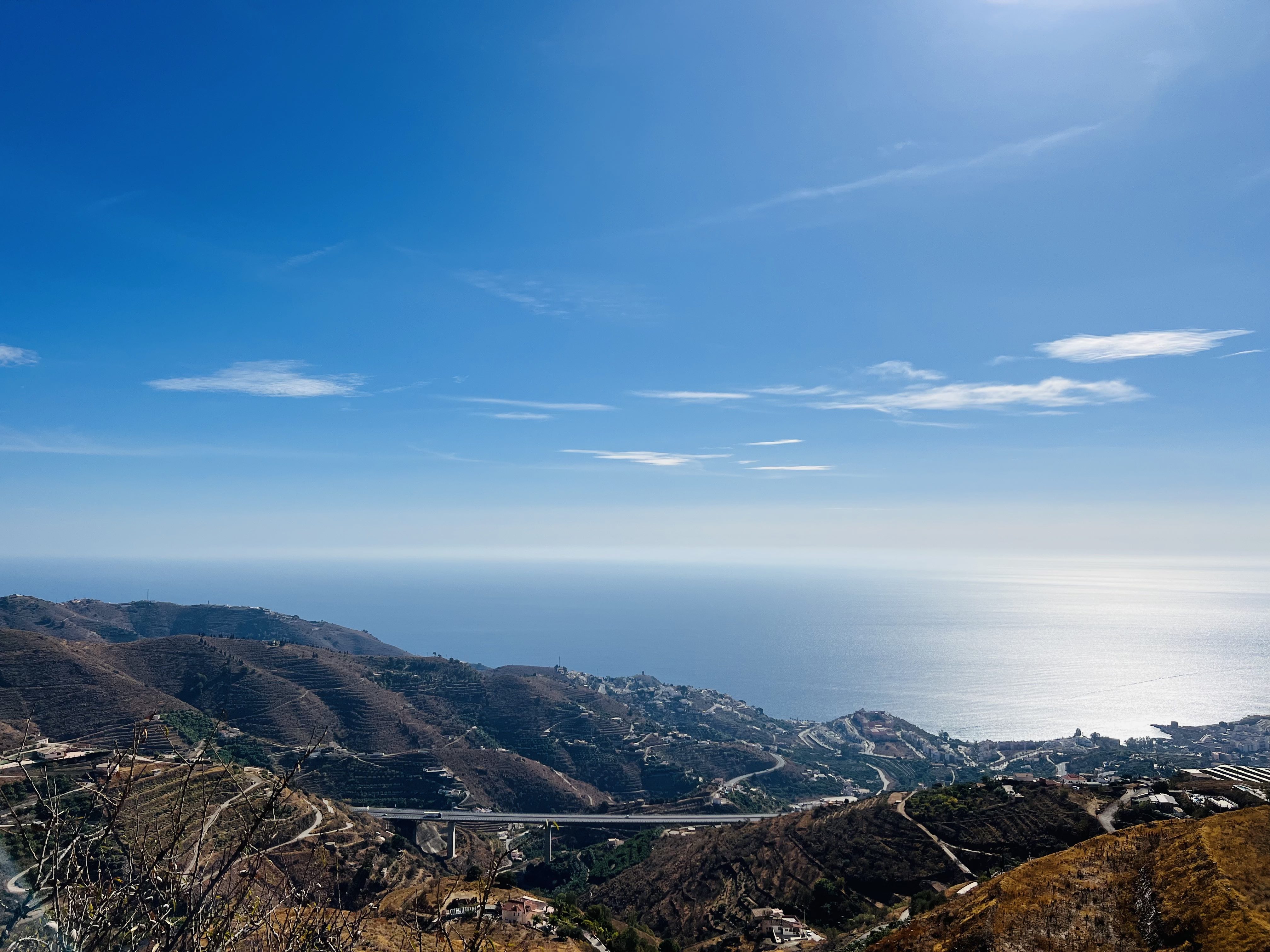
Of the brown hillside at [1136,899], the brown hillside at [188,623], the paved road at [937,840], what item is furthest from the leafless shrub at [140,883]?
the brown hillside at [188,623]

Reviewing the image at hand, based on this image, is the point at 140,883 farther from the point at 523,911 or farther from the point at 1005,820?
the point at 1005,820

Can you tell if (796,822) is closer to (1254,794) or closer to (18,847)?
(1254,794)

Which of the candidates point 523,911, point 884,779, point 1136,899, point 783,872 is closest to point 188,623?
point 884,779

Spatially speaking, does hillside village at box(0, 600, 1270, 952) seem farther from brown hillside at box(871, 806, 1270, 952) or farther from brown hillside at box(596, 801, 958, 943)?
brown hillside at box(871, 806, 1270, 952)

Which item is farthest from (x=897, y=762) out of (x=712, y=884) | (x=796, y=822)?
(x=712, y=884)

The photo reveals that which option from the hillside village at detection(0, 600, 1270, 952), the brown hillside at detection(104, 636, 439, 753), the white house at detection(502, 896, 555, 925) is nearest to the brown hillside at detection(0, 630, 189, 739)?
the hillside village at detection(0, 600, 1270, 952)

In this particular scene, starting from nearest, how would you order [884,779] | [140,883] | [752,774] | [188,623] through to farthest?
[140,883] < [752,774] < [884,779] < [188,623]

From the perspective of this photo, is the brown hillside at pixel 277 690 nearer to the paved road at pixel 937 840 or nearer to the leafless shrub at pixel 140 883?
the paved road at pixel 937 840
